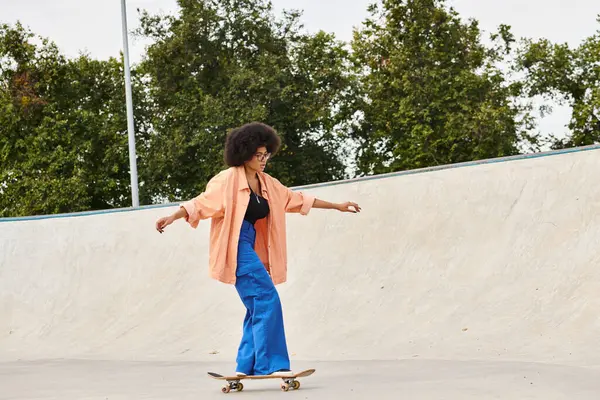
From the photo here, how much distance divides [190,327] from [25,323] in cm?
304

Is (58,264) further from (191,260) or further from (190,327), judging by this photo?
(190,327)

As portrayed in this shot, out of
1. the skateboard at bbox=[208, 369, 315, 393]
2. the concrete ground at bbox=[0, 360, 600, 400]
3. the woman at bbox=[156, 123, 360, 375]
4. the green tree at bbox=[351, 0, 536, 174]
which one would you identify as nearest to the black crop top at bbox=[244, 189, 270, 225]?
the woman at bbox=[156, 123, 360, 375]

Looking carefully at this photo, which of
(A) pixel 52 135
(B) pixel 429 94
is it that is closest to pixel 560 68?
(B) pixel 429 94

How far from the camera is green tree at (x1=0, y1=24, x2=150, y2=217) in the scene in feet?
114

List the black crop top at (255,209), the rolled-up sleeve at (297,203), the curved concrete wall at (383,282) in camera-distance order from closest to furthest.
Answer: the black crop top at (255,209)
the rolled-up sleeve at (297,203)
the curved concrete wall at (383,282)

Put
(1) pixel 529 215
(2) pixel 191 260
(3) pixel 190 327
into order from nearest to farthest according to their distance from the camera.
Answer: (1) pixel 529 215 → (3) pixel 190 327 → (2) pixel 191 260

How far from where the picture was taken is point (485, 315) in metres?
8.50

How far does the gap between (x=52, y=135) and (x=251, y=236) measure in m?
30.5

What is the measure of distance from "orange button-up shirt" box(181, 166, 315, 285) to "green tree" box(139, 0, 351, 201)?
25706mm

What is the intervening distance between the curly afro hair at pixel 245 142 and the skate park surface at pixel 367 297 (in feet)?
5.17

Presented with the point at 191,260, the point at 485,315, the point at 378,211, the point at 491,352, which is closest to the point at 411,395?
the point at 491,352

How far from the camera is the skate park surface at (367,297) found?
657 centimetres

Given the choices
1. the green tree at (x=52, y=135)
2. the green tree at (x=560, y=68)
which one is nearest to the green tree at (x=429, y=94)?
the green tree at (x=560, y=68)

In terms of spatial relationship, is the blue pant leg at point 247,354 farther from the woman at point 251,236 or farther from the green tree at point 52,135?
the green tree at point 52,135
